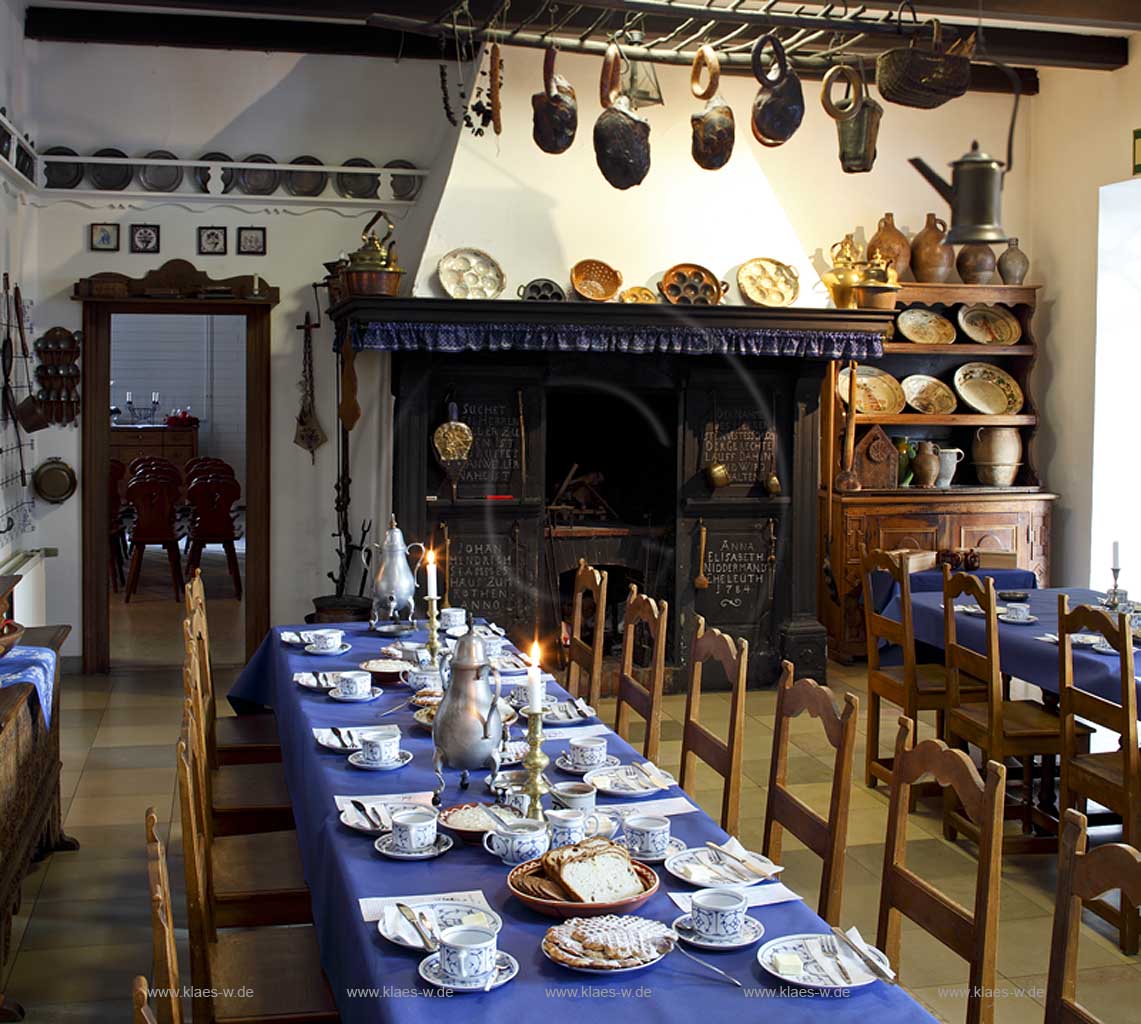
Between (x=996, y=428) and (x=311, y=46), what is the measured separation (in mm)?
4451

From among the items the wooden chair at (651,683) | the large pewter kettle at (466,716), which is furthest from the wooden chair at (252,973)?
the wooden chair at (651,683)

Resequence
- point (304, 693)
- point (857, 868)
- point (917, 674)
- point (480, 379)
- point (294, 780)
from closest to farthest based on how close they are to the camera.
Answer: point (294, 780)
point (304, 693)
point (857, 868)
point (917, 674)
point (480, 379)

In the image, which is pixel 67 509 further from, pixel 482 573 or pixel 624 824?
pixel 624 824

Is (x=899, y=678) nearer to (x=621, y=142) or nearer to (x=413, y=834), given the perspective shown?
(x=621, y=142)

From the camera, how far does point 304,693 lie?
3742 mm

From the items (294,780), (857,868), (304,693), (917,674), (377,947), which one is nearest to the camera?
(377,947)

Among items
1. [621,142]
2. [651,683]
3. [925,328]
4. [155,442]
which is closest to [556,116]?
[621,142]

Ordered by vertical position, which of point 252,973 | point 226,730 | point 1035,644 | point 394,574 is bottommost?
point 252,973

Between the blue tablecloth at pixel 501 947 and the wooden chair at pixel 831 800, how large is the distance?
0.26 metres

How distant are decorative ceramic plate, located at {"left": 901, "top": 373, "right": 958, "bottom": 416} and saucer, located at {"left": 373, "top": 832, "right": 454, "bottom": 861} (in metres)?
5.76

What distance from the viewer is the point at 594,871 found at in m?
2.26

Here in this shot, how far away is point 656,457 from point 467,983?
531 centimetres

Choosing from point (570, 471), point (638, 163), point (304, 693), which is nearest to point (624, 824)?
point (304, 693)

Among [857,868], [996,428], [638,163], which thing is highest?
[638,163]
